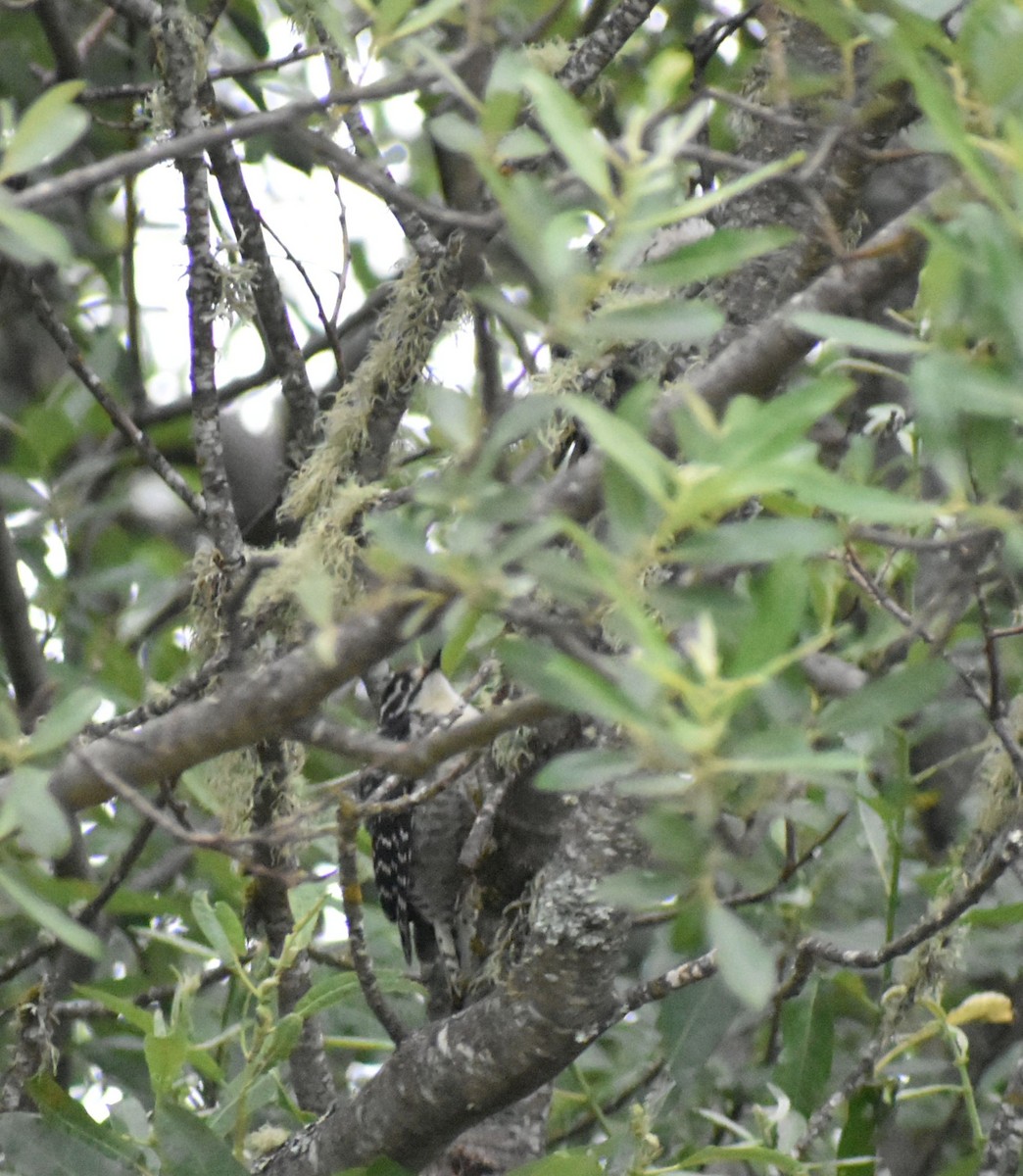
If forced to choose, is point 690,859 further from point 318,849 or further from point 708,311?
point 318,849

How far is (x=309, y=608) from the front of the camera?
93cm

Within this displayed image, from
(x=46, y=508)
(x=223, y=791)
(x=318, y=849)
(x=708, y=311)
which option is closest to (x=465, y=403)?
(x=708, y=311)

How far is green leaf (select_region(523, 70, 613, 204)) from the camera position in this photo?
86 cm

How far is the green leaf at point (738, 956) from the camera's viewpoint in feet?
2.62

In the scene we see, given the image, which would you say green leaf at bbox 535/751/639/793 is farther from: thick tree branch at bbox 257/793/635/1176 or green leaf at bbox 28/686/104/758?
thick tree branch at bbox 257/793/635/1176

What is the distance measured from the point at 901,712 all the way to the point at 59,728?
0.57m

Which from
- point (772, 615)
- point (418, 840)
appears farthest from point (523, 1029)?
point (418, 840)

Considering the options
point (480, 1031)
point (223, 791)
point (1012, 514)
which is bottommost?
point (480, 1031)

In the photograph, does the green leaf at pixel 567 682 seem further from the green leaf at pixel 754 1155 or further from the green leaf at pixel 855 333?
the green leaf at pixel 754 1155

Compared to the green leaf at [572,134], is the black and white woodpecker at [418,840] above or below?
below

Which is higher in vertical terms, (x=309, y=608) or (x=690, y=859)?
(x=309, y=608)

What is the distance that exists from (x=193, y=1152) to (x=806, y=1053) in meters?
0.95

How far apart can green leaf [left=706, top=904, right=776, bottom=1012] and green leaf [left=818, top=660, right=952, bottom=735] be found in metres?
0.17

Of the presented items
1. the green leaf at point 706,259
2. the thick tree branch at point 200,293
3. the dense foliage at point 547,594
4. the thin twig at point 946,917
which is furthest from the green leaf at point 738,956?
the thick tree branch at point 200,293
